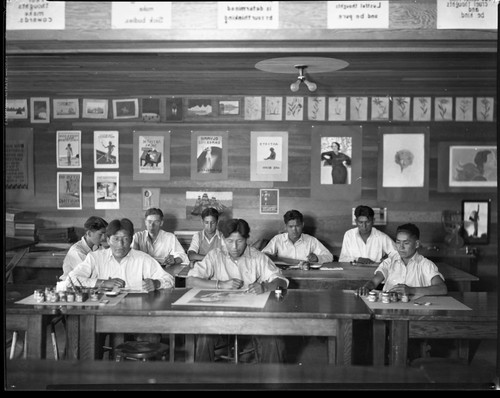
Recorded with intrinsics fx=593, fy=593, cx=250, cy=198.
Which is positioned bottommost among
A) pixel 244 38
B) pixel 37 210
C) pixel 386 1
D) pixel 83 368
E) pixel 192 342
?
pixel 192 342

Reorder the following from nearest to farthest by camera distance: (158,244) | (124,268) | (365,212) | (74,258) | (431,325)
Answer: (431,325)
(124,268)
(74,258)
(365,212)
(158,244)

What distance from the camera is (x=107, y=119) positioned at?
8055 mm

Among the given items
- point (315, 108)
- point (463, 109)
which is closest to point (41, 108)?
point (315, 108)

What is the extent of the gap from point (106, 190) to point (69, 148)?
30.3 inches

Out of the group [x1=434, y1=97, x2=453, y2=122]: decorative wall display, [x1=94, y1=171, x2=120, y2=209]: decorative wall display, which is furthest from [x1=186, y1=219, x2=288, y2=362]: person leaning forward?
[x1=434, y1=97, x2=453, y2=122]: decorative wall display

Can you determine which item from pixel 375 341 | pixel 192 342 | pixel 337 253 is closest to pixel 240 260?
pixel 192 342

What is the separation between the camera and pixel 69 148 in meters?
8.10

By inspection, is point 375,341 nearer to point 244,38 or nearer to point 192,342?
point 192,342

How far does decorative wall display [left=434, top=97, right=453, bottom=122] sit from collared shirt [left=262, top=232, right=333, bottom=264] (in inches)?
90.0

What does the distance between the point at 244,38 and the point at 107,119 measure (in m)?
4.88

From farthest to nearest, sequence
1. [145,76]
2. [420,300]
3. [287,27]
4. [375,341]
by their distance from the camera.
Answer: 1. [145,76]
2. [420,300]
3. [375,341]
4. [287,27]

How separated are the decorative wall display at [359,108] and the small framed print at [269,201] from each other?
4.74 ft

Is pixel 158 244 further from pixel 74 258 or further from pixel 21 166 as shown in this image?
pixel 21 166

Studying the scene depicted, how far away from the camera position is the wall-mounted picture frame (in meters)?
7.67
